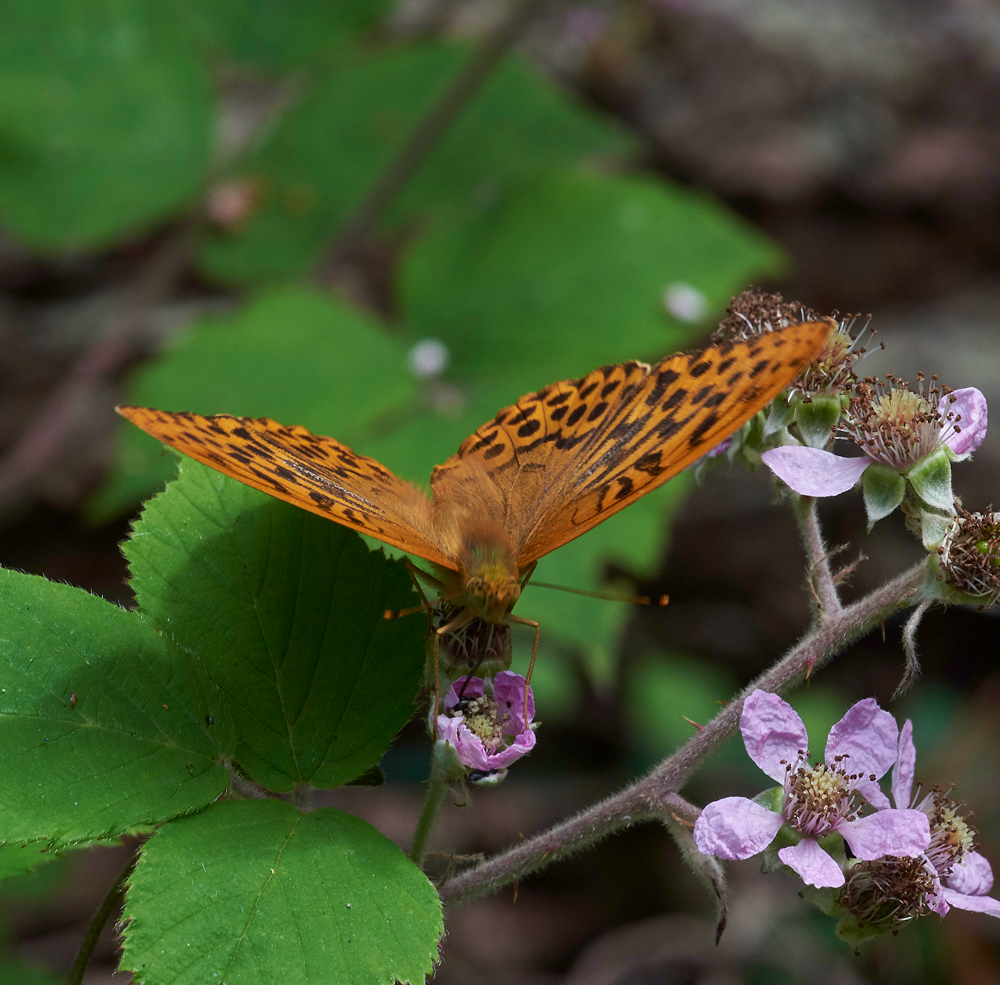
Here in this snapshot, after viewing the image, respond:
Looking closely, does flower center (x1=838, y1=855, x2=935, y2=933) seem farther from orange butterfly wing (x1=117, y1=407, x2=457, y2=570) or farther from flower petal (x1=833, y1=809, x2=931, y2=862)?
orange butterfly wing (x1=117, y1=407, x2=457, y2=570)

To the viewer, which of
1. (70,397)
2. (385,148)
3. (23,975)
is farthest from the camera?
(385,148)

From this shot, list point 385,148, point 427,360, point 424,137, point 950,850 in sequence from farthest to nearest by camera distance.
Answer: point 385,148, point 424,137, point 427,360, point 950,850

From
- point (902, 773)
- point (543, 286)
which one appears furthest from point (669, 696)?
point (902, 773)

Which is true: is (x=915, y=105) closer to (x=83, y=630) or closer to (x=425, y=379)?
(x=425, y=379)

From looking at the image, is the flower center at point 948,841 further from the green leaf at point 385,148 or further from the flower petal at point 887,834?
the green leaf at point 385,148

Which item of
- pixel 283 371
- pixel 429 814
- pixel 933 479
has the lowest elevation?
pixel 283 371

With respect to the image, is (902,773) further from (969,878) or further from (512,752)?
(512,752)

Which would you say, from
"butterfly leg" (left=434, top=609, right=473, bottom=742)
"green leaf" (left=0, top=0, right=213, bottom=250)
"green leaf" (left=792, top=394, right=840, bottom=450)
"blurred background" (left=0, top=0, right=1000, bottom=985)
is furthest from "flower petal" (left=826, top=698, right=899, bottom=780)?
"green leaf" (left=0, top=0, right=213, bottom=250)

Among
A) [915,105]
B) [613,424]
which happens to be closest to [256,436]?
[613,424]

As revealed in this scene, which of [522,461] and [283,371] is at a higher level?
[522,461]
